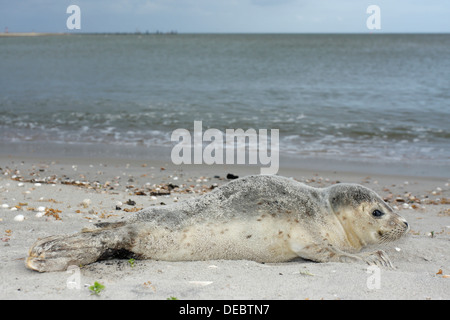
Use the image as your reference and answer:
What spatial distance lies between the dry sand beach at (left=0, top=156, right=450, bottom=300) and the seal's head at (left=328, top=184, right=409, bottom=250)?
0.38m

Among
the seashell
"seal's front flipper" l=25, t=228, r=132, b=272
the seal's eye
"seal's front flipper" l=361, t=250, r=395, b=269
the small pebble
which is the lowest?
"seal's front flipper" l=361, t=250, r=395, b=269

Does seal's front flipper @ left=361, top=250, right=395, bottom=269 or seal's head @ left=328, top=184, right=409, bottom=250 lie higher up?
seal's head @ left=328, top=184, right=409, bottom=250

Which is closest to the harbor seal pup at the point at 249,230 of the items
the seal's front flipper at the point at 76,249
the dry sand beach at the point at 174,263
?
the seal's front flipper at the point at 76,249

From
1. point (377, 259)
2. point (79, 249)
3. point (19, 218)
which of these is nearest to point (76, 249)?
point (79, 249)

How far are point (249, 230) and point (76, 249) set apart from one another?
156 centimetres

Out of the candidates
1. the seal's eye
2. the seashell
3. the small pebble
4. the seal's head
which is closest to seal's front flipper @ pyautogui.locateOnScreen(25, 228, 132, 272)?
the seashell

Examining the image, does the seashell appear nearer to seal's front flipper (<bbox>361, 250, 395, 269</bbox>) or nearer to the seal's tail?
the seal's tail

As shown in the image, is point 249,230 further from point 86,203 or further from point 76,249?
point 86,203

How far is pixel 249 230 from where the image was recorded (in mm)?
4574

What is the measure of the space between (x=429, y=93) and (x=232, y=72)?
1605cm

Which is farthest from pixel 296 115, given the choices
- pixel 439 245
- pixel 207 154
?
pixel 439 245

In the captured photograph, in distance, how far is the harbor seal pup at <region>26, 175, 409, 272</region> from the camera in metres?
4.24

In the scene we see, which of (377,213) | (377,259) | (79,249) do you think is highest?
(377,213)

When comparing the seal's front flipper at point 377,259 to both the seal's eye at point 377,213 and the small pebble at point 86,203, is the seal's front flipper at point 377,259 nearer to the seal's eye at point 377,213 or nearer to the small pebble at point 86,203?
the seal's eye at point 377,213
